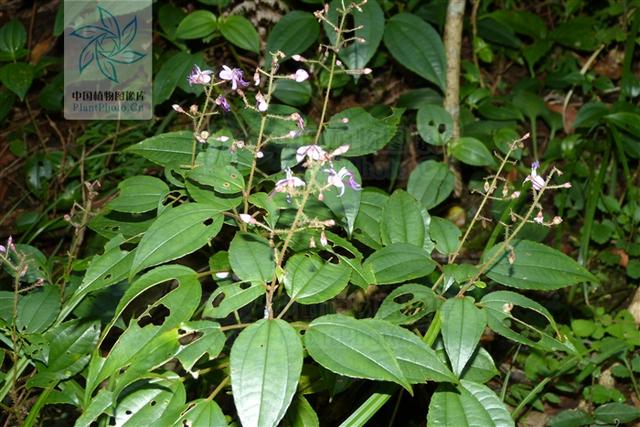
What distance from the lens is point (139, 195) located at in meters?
2.05

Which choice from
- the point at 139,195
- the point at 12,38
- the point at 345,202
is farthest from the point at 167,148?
the point at 12,38

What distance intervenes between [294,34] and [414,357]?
1.86m

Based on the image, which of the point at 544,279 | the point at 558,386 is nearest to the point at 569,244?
the point at 558,386

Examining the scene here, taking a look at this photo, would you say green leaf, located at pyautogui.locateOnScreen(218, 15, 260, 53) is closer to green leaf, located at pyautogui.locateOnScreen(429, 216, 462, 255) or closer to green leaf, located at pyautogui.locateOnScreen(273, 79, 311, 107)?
green leaf, located at pyautogui.locateOnScreen(273, 79, 311, 107)

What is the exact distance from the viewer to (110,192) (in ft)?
10.5

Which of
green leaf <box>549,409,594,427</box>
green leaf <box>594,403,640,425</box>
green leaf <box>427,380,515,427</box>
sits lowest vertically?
green leaf <box>549,409,594,427</box>

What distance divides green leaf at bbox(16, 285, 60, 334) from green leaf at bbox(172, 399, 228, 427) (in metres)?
0.77

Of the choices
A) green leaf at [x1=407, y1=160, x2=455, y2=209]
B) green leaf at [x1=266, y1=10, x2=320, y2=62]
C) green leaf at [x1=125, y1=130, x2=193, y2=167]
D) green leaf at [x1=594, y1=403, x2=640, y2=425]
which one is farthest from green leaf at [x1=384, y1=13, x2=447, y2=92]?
green leaf at [x1=594, y1=403, x2=640, y2=425]

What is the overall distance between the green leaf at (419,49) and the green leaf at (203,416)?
1905 millimetres

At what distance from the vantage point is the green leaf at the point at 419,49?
3.15 m

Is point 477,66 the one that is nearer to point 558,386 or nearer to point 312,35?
point 312,35

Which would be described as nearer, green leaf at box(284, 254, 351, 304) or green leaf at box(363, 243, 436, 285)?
green leaf at box(284, 254, 351, 304)

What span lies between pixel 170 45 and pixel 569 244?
2201 mm

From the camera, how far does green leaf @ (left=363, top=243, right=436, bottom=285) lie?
74.3 inches
